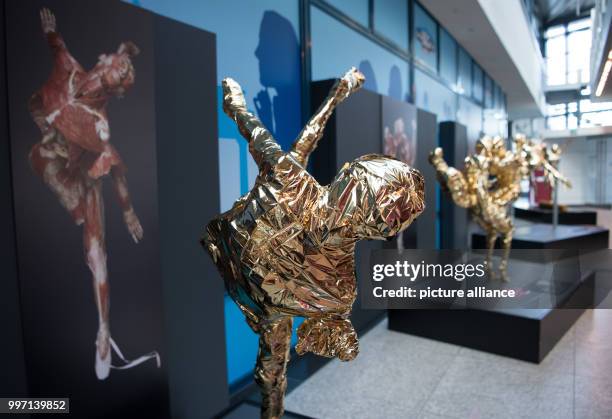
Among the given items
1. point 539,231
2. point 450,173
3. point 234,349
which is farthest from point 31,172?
point 539,231

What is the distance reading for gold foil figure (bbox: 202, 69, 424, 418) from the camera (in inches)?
38.9

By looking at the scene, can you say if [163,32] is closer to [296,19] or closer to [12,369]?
[12,369]

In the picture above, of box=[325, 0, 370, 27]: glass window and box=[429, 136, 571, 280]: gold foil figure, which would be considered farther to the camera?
box=[325, 0, 370, 27]: glass window

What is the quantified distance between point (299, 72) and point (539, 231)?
496 centimetres

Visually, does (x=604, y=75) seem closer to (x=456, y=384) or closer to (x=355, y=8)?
(x=355, y=8)

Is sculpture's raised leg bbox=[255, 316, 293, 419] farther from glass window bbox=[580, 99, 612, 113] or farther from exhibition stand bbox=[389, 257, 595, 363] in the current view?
glass window bbox=[580, 99, 612, 113]

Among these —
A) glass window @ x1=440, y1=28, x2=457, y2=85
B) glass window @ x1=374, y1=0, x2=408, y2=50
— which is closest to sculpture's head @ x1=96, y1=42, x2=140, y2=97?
glass window @ x1=374, y1=0, x2=408, y2=50

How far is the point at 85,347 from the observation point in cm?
137

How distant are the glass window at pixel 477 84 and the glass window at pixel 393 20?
399 centimetres

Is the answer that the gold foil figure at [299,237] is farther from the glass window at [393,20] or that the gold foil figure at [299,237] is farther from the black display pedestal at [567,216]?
the black display pedestal at [567,216]

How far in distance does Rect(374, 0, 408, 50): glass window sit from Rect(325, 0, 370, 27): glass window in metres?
0.21

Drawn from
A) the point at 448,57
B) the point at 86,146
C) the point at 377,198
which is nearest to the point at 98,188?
the point at 86,146

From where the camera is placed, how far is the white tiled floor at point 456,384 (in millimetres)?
2350

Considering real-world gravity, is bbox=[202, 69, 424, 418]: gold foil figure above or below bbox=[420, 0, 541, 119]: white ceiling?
below
